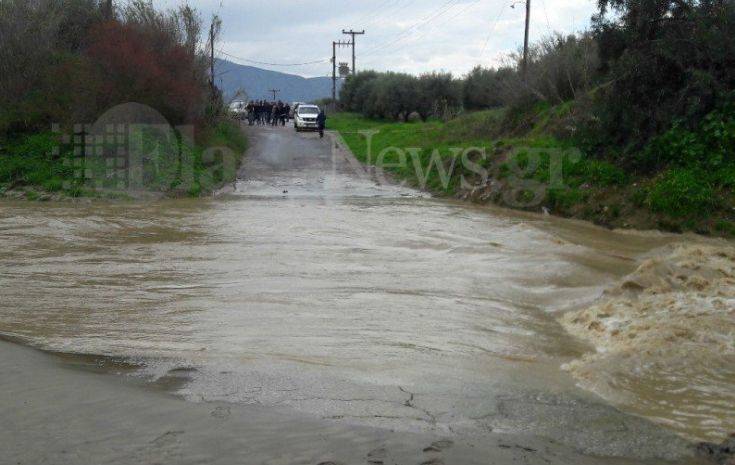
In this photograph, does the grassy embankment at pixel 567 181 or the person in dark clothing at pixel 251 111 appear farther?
the person in dark clothing at pixel 251 111

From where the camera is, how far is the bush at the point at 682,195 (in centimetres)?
1575

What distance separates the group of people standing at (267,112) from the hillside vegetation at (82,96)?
2192 cm

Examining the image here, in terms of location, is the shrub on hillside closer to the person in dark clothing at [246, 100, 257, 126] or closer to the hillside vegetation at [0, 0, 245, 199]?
the hillside vegetation at [0, 0, 245, 199]

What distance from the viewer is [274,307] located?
8.59 meters

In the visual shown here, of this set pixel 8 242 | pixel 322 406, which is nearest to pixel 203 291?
pixel 322 406

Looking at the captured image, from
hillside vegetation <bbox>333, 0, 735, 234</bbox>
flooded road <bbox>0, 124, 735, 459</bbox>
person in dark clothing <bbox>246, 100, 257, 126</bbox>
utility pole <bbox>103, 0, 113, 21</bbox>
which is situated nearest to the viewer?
flooded road <bbox>0, 124, 735, 459</bbox>

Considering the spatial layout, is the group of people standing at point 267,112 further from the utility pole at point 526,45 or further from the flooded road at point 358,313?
the flooded road at point 358,313

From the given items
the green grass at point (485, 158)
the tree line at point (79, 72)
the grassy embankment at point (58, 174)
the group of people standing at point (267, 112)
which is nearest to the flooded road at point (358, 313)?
the green grass at point (485, 158)

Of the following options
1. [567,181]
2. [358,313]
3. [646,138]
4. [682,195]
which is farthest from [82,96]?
[358,313]

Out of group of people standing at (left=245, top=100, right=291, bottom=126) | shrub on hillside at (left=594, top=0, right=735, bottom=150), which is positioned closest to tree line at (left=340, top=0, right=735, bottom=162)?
shrub on hillside at (left=594, top=0, right=735, bottom=150)

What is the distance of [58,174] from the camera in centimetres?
2166

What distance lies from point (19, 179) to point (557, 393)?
64.0 feet

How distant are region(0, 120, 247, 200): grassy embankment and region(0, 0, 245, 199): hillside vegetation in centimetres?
3

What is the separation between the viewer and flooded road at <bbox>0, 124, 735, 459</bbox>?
548 centimetres
